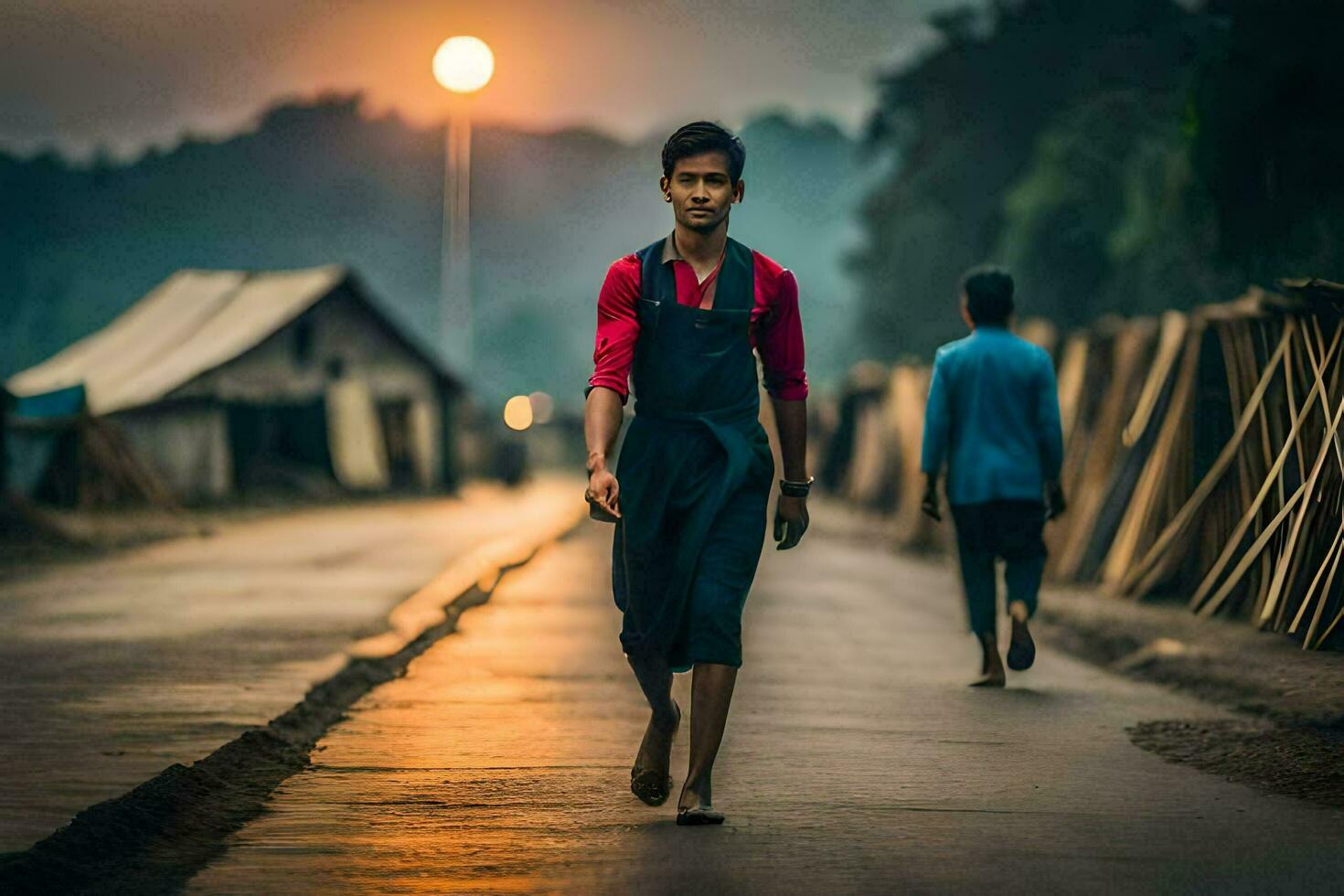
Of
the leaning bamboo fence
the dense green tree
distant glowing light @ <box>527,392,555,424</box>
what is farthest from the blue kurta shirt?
distant glowing light @ <box>527,392,555,424</box>

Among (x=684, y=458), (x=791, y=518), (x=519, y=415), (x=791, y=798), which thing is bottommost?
(x=791, y=798)

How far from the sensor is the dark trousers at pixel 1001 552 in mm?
8852

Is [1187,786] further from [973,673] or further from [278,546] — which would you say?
[278,546]

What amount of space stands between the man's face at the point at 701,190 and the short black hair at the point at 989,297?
11.8 feet

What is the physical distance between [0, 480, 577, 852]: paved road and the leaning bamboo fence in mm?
4591

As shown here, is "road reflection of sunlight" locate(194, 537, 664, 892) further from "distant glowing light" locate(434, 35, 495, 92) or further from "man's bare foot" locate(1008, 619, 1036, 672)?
"distant glowing light" locate(434, 35, 495, 92)

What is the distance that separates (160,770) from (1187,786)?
3271 mm

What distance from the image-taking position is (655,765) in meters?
5.61

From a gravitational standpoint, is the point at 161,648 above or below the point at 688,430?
below

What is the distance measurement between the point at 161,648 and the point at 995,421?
4408mm

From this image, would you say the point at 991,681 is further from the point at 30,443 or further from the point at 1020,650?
the point at 30,443

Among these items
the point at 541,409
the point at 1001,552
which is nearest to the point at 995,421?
the point at 1001,552

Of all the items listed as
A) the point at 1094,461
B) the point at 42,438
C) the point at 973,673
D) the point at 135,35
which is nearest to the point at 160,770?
the point at 973,673

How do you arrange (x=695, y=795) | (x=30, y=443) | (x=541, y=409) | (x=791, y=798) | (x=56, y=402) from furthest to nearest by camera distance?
(x=541, y=409)
(x=30, y=443)
(x=56, y=402)
(x=791, y=798)
(x=695, y=795)
